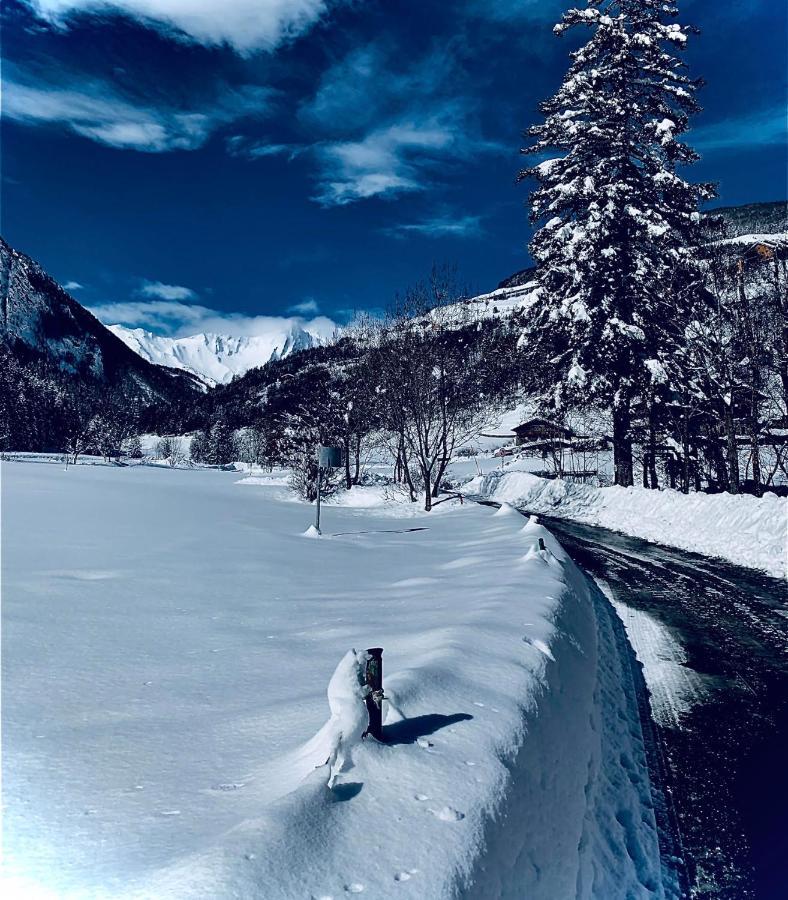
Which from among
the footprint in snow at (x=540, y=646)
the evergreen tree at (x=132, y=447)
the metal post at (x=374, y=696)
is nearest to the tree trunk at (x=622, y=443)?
the footprint in snow at (x=540, y=646)

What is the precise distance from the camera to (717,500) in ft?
47.7

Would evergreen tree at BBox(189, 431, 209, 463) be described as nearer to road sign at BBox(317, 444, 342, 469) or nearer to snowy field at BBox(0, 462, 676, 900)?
road sign at BBox(317, 444, 342, 469)

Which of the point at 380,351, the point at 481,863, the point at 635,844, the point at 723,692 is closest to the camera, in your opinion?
the point at 481,863

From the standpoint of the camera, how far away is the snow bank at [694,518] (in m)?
11.7

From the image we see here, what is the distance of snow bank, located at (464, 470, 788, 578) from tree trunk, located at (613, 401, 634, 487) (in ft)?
3.08

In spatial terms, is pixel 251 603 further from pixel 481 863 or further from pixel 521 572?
pixel 481 863

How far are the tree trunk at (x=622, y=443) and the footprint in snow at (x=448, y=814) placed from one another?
64.6 feet

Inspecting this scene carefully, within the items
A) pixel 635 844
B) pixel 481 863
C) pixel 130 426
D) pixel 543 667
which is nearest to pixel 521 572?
pixel 543 667

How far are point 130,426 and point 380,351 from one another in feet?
429

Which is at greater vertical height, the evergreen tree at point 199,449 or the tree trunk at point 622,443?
the evergreen tree at point 199,449

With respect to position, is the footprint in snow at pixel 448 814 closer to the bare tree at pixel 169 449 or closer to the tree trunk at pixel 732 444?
the tree trunk at pixel 732 444

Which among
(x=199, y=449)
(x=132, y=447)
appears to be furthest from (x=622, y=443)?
(x=132, y=447)

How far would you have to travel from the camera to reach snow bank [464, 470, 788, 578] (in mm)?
11672

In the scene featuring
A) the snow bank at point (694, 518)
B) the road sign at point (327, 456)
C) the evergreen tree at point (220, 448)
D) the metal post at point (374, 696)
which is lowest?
the snow bank at point (694, 518)
